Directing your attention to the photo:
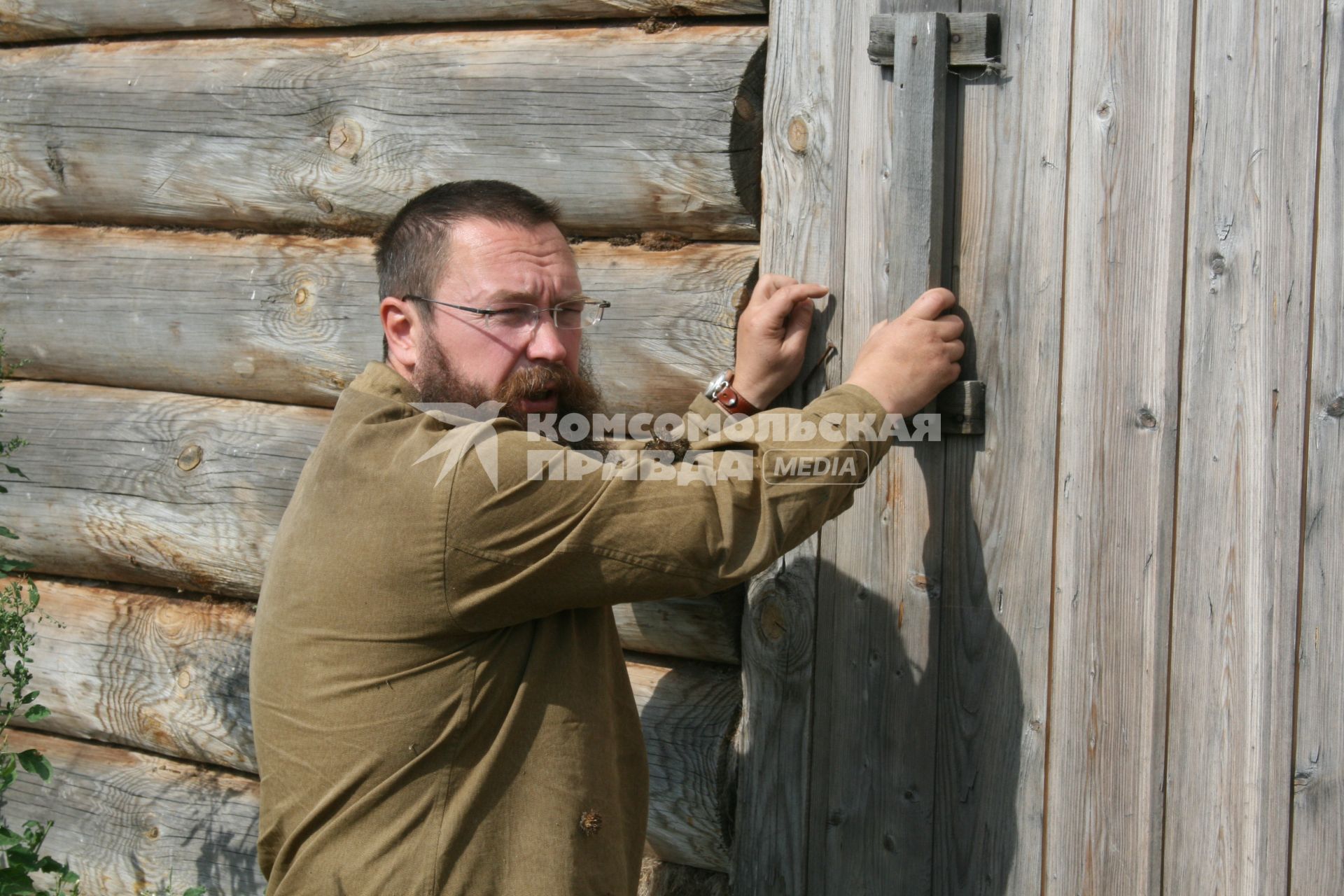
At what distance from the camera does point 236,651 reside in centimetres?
303

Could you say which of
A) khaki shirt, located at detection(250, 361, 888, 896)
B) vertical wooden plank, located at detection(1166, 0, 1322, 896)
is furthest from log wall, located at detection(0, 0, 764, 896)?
vertical wooden plank, located at detection(1166, 0, 1322, 896)

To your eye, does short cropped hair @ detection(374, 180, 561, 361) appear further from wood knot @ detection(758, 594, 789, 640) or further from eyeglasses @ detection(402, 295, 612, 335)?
wood knot @ detection(758, 594, 789, 640)

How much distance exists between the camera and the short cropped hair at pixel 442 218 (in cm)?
211

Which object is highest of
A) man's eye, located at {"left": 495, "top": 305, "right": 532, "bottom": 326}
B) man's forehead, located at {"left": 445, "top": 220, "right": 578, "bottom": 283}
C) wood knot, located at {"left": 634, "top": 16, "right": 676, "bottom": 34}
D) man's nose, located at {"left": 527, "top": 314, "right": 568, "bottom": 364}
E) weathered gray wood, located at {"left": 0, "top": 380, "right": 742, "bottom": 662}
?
wood knot, located at {"left": 634, "top": 16, "right": 676, "bottom": 34}

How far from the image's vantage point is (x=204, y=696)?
10.1 feet

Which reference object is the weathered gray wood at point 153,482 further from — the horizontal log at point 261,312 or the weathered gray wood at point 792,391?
the weathered gray wood at point 792,391

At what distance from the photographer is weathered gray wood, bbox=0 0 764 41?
2521 millimetres

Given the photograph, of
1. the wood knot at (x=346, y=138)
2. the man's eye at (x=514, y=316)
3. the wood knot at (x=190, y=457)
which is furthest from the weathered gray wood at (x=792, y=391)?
the wood knot at (x=190, y=457)

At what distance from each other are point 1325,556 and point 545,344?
1.32 metres

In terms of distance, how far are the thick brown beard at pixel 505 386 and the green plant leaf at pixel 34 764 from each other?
4.27ft

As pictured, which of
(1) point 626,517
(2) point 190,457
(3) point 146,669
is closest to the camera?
(1) point 626,517

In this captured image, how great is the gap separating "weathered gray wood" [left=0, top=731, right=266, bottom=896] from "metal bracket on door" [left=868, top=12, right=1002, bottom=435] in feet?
6.92

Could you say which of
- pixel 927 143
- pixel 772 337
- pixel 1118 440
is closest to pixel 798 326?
pixel 772 337

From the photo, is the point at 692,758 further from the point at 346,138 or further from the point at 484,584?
the point at 346,138
